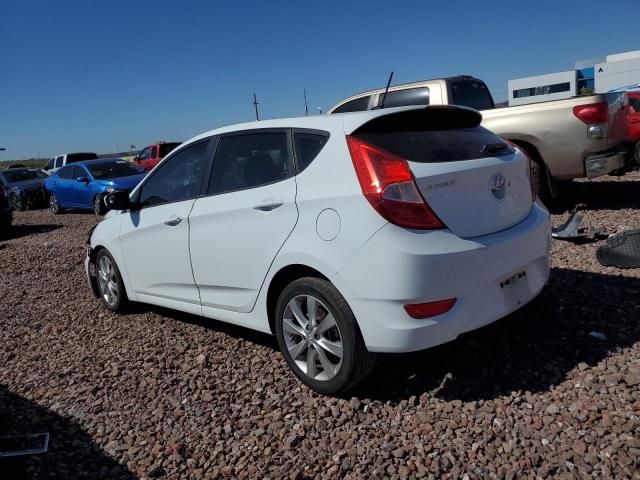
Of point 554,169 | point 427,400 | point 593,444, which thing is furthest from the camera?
point 554,169

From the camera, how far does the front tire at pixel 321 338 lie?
294cm

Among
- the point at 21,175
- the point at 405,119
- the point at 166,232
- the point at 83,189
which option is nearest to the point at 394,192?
the point at 405,119

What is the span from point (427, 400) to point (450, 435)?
351mm

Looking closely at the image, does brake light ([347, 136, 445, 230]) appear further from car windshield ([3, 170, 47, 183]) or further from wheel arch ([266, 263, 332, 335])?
car windshield ([3, 170, 47, 183])

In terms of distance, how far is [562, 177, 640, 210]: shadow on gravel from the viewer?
764 centimetres

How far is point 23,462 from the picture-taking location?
288 centimetres

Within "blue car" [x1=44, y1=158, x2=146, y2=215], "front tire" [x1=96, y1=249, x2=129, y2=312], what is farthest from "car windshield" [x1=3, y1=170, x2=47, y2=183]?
"front tire" [x1=96, y1=249, x2=129, y2=312]

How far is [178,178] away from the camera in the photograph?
14.3ft

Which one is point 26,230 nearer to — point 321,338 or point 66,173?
point 66,173

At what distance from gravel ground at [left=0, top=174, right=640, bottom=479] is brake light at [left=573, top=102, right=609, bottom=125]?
269 centimetres

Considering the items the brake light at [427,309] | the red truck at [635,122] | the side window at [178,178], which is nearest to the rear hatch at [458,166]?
the brake light at [427,309]

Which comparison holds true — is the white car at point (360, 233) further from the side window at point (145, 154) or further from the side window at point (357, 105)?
the side window at point (145, 154)

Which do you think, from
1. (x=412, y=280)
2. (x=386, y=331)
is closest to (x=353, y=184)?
(x=412, y=280)

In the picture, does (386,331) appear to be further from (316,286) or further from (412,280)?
(316,286)
